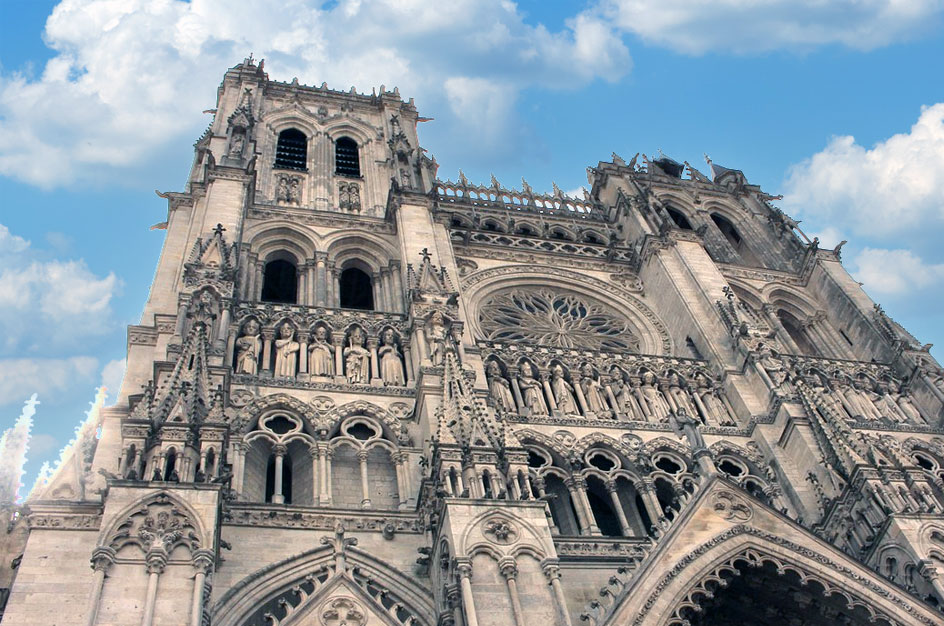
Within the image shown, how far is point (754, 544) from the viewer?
563 inches

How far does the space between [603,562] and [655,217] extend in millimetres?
14770

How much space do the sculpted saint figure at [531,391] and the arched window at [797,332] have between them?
8785 mm

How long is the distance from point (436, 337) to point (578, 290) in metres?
8.12

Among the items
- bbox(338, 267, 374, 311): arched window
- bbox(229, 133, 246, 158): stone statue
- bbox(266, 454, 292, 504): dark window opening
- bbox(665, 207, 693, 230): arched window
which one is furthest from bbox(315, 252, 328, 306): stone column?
bbox(665, 207, 693, 230): arched window

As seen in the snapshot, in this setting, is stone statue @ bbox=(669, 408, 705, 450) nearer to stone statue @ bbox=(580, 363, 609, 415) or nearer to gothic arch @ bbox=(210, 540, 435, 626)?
stone statue @ bbox=(580, 363, 609, 415)

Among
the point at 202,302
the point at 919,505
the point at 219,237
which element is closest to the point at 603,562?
the point at 919,505

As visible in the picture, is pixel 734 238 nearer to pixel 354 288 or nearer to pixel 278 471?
pixel 354 288

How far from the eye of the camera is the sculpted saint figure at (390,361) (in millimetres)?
18453

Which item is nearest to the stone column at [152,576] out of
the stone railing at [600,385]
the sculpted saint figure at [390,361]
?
the sculpted saint figure at [390,361]

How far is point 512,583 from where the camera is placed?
12398 millimetres

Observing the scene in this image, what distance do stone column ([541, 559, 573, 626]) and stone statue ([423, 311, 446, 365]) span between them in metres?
5.75

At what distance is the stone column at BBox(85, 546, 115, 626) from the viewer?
10820 millimetres

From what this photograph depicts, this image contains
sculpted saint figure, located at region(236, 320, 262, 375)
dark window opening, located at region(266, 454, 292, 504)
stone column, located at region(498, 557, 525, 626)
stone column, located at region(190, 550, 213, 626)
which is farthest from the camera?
sculpted saint figure, located at region(236, 320, 262, 375)

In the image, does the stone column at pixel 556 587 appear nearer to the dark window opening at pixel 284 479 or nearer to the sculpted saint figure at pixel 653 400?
the dark window opening at pixel 284 479
